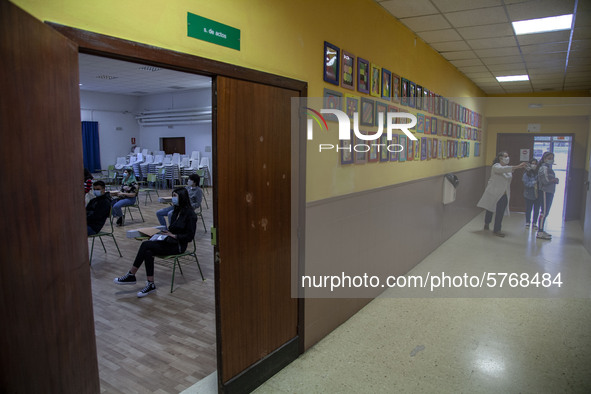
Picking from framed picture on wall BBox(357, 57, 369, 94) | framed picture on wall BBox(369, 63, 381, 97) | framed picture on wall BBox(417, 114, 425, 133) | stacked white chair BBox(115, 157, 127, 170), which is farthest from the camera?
stacked white chair BBox(115, 157, 127, 170)

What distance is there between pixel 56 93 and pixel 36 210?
43 cm

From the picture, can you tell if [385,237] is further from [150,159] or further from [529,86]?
[150,159]

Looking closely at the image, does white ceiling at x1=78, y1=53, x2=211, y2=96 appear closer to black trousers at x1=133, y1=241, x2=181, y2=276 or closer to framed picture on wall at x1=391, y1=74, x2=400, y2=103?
black trousers at x1=133, y1=241, x2=181, y2=276

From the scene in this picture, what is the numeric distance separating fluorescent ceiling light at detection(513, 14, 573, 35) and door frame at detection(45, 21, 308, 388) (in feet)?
10.3

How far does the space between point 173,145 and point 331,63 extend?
43.8ft

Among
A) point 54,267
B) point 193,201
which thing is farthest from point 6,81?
point 193,201

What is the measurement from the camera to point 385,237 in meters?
4.44

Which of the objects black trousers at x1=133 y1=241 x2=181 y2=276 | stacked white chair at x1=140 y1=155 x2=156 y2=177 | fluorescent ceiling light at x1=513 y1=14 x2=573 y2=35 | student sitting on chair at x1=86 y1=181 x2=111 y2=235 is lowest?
black trousers at x1=133 y1=241 x2=181 y2=276

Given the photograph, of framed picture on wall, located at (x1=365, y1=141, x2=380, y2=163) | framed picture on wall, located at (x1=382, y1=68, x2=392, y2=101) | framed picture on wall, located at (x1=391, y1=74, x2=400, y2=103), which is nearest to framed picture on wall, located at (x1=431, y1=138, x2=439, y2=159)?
framed picture on wall, located at (x1=391, y1=74, x2=400, y2=103)

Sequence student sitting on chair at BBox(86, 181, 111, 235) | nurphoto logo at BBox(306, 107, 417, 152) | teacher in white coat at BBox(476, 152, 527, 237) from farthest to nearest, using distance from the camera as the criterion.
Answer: teacher in white coat at BBox(476, 152, 527, 237) < student sitting on chair at BBox(86, 181, 111, 235) < nurphoto logo at BBox(306, 107, 417, 152)

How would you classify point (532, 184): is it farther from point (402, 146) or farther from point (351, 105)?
point (351, 105)

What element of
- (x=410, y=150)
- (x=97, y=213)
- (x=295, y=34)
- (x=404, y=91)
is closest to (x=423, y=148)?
(x=410, y=150)

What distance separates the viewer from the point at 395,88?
450cm

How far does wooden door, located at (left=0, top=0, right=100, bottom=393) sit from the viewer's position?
1.22 metres
